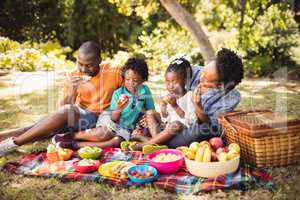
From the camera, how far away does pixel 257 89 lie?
294 inches

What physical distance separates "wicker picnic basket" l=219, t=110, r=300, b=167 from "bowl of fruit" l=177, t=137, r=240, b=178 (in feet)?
0.57

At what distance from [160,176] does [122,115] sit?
43.7 inches

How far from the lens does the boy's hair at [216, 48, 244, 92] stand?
420 cm

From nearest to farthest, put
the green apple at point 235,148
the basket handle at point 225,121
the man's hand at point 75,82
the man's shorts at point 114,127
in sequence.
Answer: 1. the green apple at point 235,148
2. the basket handle at point 225,121
3. the man's shorts at point 114,127
4. the man's hand at point 75,82

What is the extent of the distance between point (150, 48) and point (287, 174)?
22.9 feet

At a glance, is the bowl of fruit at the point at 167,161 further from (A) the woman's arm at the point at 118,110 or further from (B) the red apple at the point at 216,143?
(A) the woman's arm at the point at 118,110

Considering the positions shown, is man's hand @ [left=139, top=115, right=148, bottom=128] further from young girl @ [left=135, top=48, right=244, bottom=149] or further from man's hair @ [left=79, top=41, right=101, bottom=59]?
man's hair @ [left=79, top=41, right=101, bottom=59]

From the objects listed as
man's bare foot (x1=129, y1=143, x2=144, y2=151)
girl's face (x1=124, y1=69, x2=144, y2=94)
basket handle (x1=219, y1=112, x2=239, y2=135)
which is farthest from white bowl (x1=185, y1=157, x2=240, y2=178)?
girl's face (x1=124, y1=69, x2=144, y2=94)

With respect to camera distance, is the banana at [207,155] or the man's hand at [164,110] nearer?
the banana at [207,155]

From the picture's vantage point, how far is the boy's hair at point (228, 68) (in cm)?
420

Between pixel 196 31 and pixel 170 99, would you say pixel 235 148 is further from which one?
pixel 196 31

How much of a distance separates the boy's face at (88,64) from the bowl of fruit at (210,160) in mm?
1443

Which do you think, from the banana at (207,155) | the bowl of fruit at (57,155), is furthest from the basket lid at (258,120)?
the bowl of fruit at (57,155)

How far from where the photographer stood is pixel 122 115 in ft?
15.1
